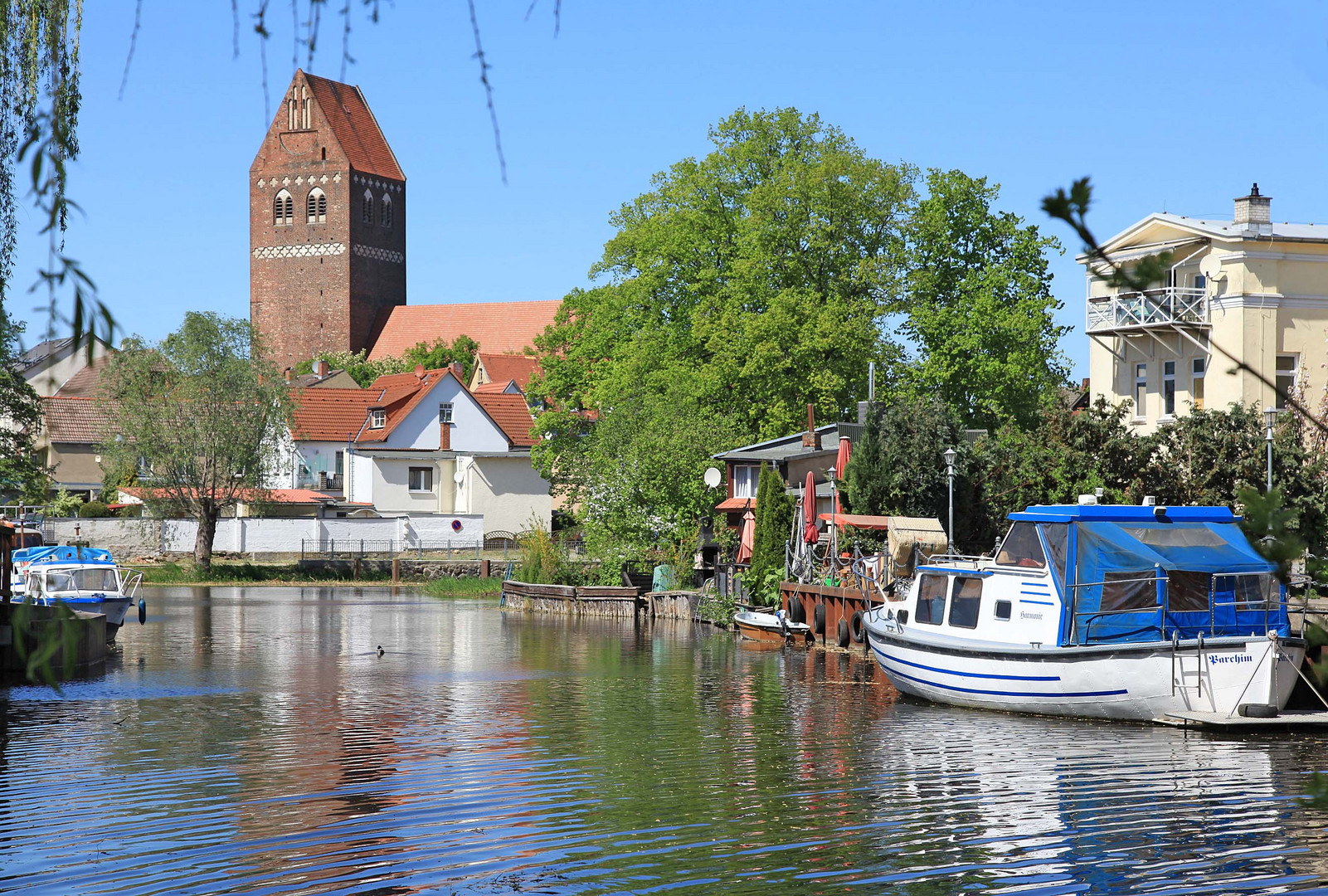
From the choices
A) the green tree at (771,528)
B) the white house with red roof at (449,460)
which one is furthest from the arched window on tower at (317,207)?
the green tree at (771,528)

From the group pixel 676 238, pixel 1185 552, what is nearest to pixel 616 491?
pixel 676 238

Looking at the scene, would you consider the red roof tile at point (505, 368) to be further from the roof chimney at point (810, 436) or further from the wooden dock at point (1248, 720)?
the wooden dock at point (1248, 720)

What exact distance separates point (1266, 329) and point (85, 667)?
31560mm

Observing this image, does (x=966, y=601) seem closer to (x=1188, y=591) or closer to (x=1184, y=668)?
(x=1188, y=591)

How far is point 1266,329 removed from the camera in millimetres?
39875

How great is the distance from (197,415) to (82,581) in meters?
27.4

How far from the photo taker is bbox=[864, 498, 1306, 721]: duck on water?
20469 millimetres

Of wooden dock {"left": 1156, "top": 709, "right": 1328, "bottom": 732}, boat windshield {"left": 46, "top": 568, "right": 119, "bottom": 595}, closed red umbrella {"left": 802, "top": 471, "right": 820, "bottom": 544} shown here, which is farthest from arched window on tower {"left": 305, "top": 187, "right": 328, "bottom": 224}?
wooden dock {"left": 1156, "top": 709, "right": 1328, "bottom": 732}

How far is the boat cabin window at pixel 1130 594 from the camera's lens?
21797 mm

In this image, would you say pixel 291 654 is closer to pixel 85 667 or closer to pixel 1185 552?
pixel 85 667

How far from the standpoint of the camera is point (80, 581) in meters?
36.5

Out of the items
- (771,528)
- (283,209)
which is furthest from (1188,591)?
(283,209)

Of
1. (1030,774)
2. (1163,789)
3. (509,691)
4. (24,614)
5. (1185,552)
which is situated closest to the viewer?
(24,614)

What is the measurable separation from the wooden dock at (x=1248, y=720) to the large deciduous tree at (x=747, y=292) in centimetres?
2954
